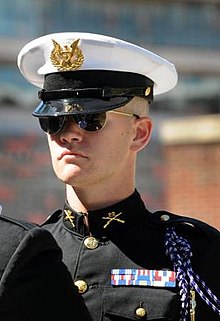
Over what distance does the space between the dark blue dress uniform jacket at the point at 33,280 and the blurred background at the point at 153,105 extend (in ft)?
12.9

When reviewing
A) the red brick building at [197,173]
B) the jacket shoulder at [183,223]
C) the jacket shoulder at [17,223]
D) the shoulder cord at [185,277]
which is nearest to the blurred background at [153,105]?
the red brick building at [197,173]

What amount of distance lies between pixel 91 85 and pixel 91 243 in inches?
16.6

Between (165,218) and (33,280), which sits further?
(165,218)

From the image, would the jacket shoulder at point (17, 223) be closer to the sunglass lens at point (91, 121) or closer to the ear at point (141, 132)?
the sunglass lens at point (91, 121)

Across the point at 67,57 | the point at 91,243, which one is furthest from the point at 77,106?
the point at 91,243

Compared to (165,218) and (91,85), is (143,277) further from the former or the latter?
(91,85)

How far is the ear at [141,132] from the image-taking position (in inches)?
93.7

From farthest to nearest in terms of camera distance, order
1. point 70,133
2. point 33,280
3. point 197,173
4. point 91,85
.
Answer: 1. point 197,173
2. point 91,85
3. point 70,133
4. point 33,280

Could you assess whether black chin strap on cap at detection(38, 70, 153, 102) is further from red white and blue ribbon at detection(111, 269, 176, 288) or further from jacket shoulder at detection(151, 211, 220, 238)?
red white and blue ribbon at detection(111, 269, 176, 288)

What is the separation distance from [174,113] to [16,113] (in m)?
2.81

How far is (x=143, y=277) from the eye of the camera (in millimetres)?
2303

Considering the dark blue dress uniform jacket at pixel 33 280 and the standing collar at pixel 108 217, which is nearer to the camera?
the dark blue dress uniform jacket at pixel 33 280

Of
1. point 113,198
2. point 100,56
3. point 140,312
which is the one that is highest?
point 100,56

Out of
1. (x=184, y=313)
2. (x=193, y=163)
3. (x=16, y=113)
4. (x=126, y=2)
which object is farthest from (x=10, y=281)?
(x=126, y=2)
